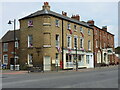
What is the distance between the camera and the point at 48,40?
1209 inches

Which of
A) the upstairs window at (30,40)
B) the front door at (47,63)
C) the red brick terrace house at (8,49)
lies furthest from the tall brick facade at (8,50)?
the front door at (47,63)

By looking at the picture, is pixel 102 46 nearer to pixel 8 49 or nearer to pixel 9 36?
pixel 9 36

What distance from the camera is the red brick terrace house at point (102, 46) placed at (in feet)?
152

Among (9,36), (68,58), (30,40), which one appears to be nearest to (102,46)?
(68,58)

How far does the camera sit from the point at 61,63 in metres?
32.8

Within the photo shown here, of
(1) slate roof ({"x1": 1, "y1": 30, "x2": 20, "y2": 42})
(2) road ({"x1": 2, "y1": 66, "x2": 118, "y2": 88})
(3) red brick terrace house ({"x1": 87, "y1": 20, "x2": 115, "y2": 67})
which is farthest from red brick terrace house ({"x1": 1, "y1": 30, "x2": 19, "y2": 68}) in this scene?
(2) road ({"x1": 2, "y1": 66, "x2": 118, "y2": 88})

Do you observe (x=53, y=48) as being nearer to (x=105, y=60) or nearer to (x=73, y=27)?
(x=73, y=27)

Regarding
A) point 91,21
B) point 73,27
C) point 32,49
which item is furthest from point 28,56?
point 91,21

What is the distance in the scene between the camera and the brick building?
1211 inches

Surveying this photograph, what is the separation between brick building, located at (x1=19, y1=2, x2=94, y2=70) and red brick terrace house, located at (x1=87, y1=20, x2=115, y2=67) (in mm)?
9534

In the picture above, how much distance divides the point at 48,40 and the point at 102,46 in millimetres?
23537

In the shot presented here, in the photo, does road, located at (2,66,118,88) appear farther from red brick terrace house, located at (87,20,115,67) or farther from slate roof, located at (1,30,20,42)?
red brick terrace house, located at (87,20,115,67)

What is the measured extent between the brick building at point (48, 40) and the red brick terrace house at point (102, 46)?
953 centimetres

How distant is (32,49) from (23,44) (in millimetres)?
2333
